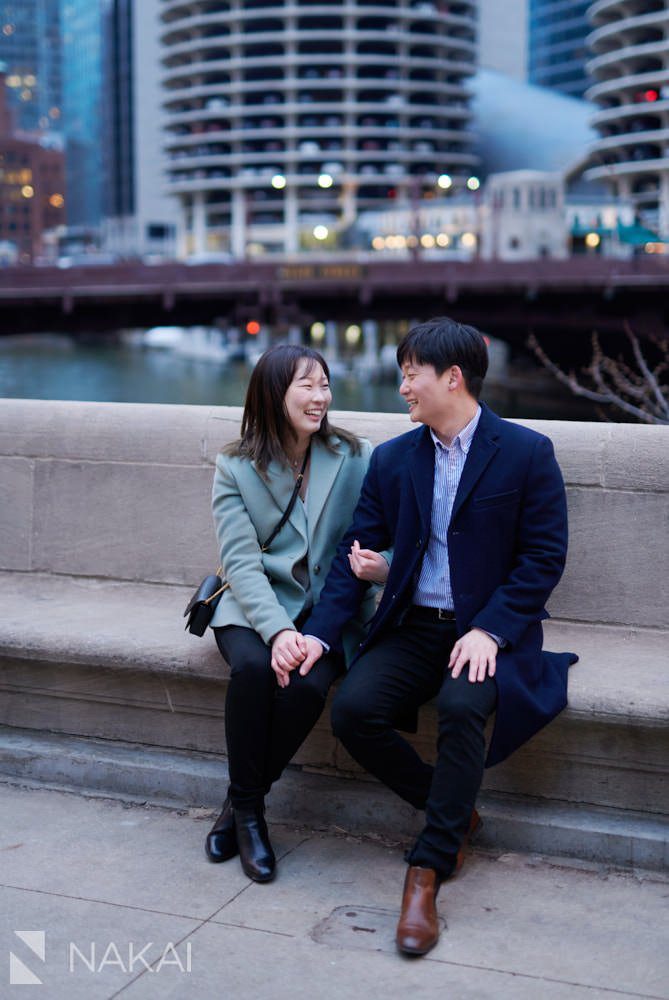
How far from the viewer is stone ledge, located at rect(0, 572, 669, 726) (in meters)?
3.81

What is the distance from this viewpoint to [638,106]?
8781cm

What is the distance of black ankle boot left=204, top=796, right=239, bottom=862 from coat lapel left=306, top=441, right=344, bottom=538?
90 centimetres

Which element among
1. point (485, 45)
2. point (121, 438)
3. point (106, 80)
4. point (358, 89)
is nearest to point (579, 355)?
point (121, 438)

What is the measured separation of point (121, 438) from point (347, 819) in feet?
6.27

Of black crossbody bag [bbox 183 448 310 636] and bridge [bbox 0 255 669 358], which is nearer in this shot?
black crossbody bag [bbox 183 448 310 636]

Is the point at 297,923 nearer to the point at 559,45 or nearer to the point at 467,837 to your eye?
the point at 467,837

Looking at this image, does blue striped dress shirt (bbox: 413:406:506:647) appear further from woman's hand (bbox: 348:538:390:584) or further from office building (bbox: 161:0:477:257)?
office building (bbox: 161:0:477:257)

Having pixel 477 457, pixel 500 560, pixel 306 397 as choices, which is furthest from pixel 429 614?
pixel 306 397

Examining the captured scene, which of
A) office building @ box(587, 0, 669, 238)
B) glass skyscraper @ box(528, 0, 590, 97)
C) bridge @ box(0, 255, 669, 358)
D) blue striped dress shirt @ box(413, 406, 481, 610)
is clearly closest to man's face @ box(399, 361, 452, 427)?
blue striped dress shirt @ box(413, 406, 481, 610)

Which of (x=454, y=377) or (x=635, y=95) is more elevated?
(x=635, y=95)

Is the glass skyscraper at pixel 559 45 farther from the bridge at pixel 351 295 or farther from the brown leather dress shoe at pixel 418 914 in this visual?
the brown leather dress shoe at pixel 418 914

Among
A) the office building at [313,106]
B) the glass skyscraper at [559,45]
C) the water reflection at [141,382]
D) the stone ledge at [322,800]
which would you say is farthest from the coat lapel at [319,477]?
the glass skyscraper at [559,45]

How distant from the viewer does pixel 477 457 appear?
381 cm

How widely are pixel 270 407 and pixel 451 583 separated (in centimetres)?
84
